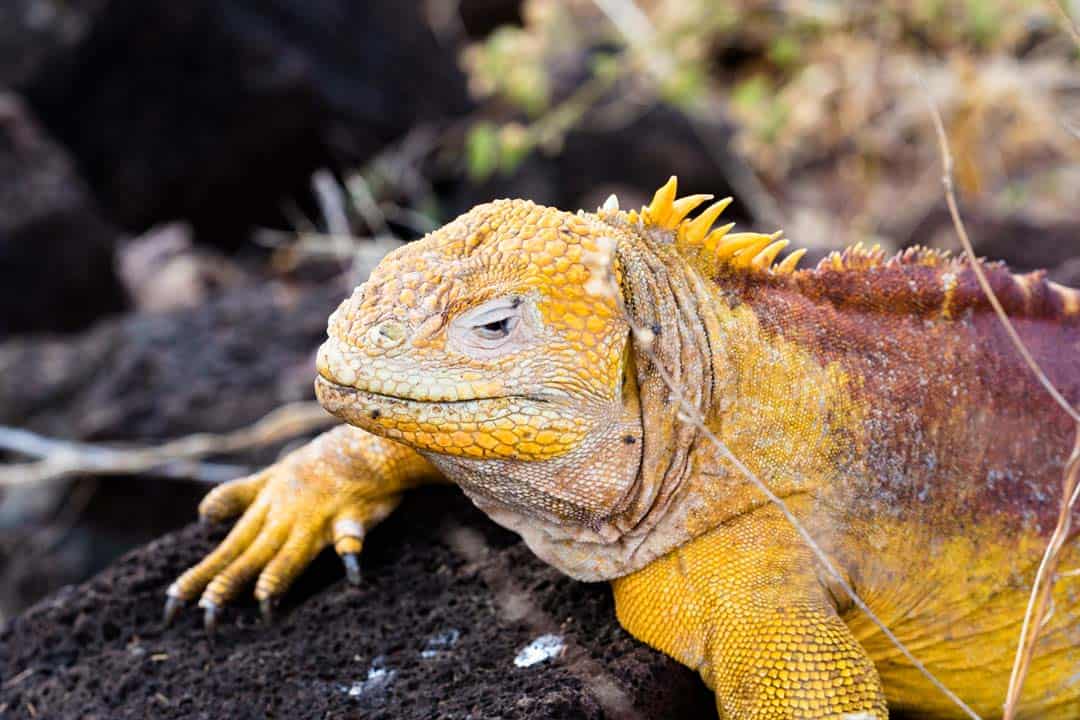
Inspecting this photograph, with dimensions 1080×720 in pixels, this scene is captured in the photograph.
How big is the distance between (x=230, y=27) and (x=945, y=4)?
4685 millimetres

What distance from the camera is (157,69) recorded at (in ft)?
24.6

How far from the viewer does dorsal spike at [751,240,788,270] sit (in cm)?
264

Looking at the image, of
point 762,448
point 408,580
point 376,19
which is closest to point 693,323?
point 762,448

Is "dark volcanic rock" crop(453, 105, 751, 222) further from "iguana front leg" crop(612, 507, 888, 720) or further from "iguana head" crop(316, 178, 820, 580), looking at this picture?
"iguana front leg" crop(612, 507, 888, 720)

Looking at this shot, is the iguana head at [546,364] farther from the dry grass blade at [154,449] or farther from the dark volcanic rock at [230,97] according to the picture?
the dark volcanic rock at [230,97]

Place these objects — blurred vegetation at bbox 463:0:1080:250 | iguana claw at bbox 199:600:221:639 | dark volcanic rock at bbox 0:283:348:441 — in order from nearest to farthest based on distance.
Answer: iguana claw at bbox 199:600:221:639, dark volcanic rock at bbox 0:283:348:441, blurred vegetation at bbox 463:0:1080:250

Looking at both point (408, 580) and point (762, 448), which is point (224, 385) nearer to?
point (408, 580)

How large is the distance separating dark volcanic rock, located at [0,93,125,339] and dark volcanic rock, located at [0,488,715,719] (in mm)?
4078

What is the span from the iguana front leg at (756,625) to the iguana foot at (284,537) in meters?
0.83

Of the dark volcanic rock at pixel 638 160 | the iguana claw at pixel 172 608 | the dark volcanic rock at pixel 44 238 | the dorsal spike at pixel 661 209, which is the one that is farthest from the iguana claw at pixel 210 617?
the dark volcanic rock at pixel 638 160

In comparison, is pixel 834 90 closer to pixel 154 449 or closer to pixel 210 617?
pixel 154 449

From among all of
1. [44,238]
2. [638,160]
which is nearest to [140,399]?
[44,238]

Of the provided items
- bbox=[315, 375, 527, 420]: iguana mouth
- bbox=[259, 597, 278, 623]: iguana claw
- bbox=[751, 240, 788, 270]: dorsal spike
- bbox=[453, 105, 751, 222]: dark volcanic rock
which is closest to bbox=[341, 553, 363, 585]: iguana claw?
bbox=[259, 597, 278, 623]: iguana claw

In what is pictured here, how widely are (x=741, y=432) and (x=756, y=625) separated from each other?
1.39ft
